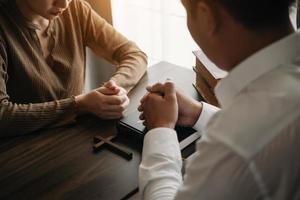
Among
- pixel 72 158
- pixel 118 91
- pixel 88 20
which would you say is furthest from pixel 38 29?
pixel 72 158

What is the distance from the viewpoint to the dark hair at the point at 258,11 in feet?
2.21

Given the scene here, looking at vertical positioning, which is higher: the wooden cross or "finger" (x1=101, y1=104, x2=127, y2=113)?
"finger" (x1=101, y1=104, x2=127, y2=113)

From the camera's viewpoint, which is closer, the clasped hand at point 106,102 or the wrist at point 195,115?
the wrist at point 195,115

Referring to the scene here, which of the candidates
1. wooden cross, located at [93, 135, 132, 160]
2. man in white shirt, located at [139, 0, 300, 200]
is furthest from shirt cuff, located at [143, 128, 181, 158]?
man in white shirt, located at [139, 0, 300, 200]

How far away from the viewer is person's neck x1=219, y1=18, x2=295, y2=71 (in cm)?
71

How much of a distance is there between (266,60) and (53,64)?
3.89 feet

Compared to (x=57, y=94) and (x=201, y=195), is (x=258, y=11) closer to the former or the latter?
(x=201, y=195)

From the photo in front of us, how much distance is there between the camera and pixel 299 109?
0.65m

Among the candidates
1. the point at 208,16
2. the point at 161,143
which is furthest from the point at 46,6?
the point at 208,16

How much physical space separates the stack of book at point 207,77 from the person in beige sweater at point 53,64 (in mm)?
255

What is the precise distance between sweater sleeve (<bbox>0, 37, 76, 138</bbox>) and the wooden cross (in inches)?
7.8

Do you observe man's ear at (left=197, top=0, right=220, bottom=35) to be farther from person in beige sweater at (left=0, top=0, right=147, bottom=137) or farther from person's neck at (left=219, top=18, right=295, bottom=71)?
person in beige sweater at (left=0, top=0, right=147, bottom=137)

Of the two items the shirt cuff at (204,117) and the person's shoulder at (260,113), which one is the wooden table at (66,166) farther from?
the person's shoulder at (260,113)

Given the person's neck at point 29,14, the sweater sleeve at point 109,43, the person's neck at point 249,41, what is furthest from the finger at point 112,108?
the person's neck at point 249,41
